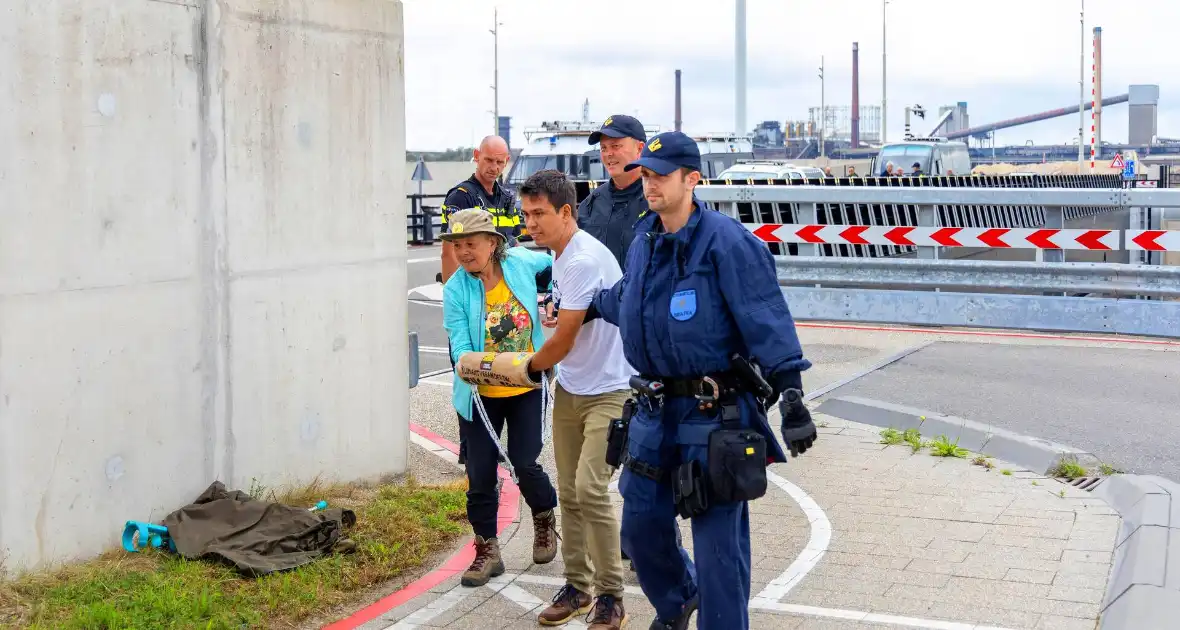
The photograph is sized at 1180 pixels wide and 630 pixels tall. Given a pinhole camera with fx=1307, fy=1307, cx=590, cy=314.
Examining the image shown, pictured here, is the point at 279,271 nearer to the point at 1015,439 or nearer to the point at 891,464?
the point at 891,464

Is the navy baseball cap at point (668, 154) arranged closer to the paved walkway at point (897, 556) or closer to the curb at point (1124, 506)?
the paved walkway at point (897, 556)

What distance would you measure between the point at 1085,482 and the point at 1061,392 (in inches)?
→ 128

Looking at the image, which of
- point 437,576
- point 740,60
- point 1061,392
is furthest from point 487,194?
point 740,60

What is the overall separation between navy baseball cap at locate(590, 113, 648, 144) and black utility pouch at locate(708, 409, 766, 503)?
2091mm

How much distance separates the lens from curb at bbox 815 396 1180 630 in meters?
5.20

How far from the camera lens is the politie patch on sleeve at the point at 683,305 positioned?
14.6ft

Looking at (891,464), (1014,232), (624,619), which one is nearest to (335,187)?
(624,619)

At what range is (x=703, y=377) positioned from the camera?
4.48 meters

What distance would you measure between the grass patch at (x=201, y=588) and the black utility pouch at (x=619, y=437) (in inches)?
64.6

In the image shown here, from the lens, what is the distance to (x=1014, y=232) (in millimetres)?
14820

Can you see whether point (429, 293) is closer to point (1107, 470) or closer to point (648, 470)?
point (1107, 470)

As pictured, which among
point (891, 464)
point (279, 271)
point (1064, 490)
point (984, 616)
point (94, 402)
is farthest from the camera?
point (891, 464)

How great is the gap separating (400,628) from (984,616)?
243 cm

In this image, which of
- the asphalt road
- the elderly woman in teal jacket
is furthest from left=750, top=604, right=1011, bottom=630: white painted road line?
the asphalt road
